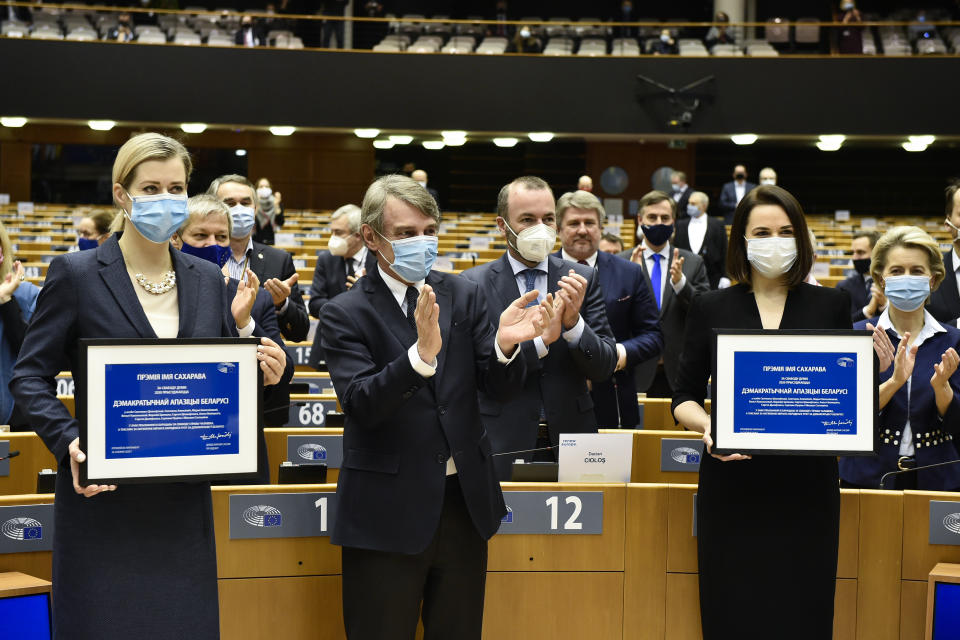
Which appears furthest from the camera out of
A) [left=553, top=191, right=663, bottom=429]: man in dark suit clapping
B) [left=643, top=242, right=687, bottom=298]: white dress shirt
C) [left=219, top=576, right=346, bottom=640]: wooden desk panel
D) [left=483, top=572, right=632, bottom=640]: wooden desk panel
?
[left=643, top=242, right=687, bottom=298]: white dress shirt

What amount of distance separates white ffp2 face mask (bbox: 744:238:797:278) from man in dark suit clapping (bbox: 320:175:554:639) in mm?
562

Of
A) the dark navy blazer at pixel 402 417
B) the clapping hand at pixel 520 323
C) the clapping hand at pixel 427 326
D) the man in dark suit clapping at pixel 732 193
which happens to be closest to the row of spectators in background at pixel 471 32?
the man in dark suit clapping at pixel 732 193

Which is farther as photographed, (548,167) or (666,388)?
(548,167)

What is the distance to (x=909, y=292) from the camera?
311 centimetres

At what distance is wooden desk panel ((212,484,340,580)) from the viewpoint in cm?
262

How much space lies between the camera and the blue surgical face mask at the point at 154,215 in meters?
2.08

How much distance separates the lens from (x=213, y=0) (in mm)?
19766

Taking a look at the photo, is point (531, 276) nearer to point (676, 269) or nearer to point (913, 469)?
point (913, 469)

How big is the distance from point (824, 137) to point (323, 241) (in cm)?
820

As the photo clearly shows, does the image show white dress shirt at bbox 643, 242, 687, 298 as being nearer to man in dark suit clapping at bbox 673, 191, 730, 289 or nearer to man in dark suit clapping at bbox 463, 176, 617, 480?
man in dark suit clapping at bbox 673, 191, 730, 289

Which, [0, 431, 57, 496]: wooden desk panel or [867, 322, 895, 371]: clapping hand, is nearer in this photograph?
[867, 322, 895, 371]: clapping hand

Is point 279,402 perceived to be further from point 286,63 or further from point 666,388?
point 286,63

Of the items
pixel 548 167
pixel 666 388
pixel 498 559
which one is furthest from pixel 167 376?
pixel 548 167

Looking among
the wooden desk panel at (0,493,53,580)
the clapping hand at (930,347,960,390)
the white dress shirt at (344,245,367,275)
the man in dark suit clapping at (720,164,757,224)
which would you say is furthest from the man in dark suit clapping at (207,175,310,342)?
the man in dark suit clapping at (720,164,757,224)
